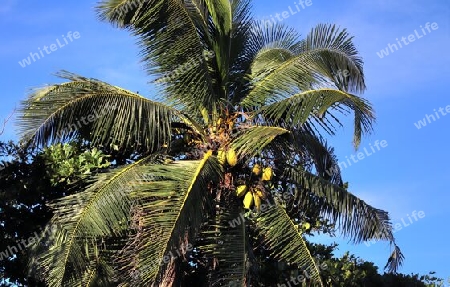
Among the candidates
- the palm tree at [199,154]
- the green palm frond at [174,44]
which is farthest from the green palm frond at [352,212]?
the green palm frond at [174,44]

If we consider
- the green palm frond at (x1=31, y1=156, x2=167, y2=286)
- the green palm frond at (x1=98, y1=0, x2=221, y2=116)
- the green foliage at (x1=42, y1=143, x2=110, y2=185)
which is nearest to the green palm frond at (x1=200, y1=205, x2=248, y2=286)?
the green palm frond at (x1=31, y1=156, x2=167, y2=286)

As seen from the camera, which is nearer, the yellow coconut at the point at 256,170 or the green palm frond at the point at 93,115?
the green palm frond at the point at 93,115

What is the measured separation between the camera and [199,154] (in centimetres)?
1004

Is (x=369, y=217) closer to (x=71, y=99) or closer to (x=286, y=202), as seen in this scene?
(x=286, y=202)

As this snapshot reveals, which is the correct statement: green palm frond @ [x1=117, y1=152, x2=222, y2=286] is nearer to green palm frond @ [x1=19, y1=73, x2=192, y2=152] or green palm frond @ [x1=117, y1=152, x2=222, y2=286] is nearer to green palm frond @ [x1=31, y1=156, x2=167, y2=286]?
green palm frond @ [x1=31, y1=156, x2=167, y2=286]

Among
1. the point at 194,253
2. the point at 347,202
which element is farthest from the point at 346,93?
the point at 194,253

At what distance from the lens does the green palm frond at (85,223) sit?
347 inches

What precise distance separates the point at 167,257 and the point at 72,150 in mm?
4210

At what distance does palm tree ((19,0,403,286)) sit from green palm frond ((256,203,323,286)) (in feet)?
0.05

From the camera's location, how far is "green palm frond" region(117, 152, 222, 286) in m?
8.15

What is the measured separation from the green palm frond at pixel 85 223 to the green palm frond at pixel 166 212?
284mm

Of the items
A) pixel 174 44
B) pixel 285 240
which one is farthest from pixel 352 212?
pixel 174 44

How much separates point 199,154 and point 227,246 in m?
1.46

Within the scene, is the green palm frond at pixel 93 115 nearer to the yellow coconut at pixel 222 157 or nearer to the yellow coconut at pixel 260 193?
the yellow coconut at pixel 222 157
